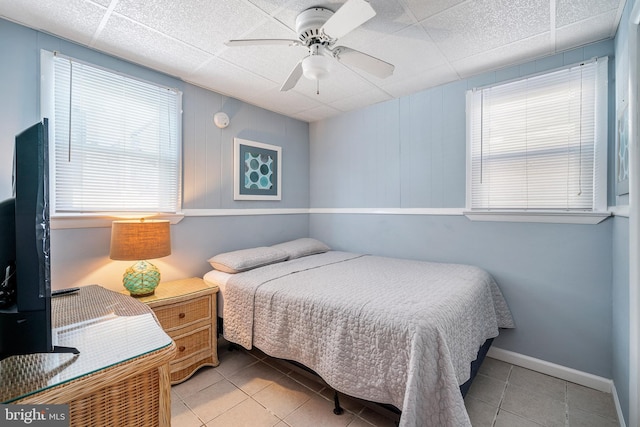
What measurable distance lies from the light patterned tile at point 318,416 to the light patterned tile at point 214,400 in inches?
15.6

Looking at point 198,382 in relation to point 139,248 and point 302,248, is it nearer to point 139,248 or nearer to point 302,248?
A: point 139,248

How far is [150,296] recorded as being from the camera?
205cm

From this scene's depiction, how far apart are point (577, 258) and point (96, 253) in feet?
11.6

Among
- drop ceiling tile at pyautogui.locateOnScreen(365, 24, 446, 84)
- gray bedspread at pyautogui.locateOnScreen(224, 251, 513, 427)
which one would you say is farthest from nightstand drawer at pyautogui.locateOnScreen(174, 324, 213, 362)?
drop ceiling tile at pyautogui.locateOnScreen(365, 24, 446, 84)

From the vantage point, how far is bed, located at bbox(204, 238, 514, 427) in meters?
1.31

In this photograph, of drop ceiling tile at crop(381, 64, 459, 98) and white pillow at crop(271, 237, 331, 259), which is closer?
drop ceiling tile at crop(381, 64, 459, 98)

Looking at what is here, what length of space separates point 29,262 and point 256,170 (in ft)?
→ 8.20

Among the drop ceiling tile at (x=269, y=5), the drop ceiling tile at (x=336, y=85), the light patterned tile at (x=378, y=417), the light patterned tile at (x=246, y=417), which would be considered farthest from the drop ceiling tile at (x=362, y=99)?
the light patterned tile at (x=246, y=417)

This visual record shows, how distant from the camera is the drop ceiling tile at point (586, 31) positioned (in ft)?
5.90

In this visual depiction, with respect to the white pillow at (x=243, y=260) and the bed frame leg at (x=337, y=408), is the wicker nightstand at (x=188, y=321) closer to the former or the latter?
the white pillow at (x=243, y=260)

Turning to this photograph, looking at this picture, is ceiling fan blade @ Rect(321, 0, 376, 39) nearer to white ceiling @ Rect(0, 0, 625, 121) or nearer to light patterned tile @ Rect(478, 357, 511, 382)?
white ceiling @ Rect(0, 0, 625, 121)

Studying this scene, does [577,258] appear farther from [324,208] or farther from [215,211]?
[215,211]

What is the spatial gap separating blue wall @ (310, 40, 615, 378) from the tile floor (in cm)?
29

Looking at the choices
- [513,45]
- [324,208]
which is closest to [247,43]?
[513,45]
